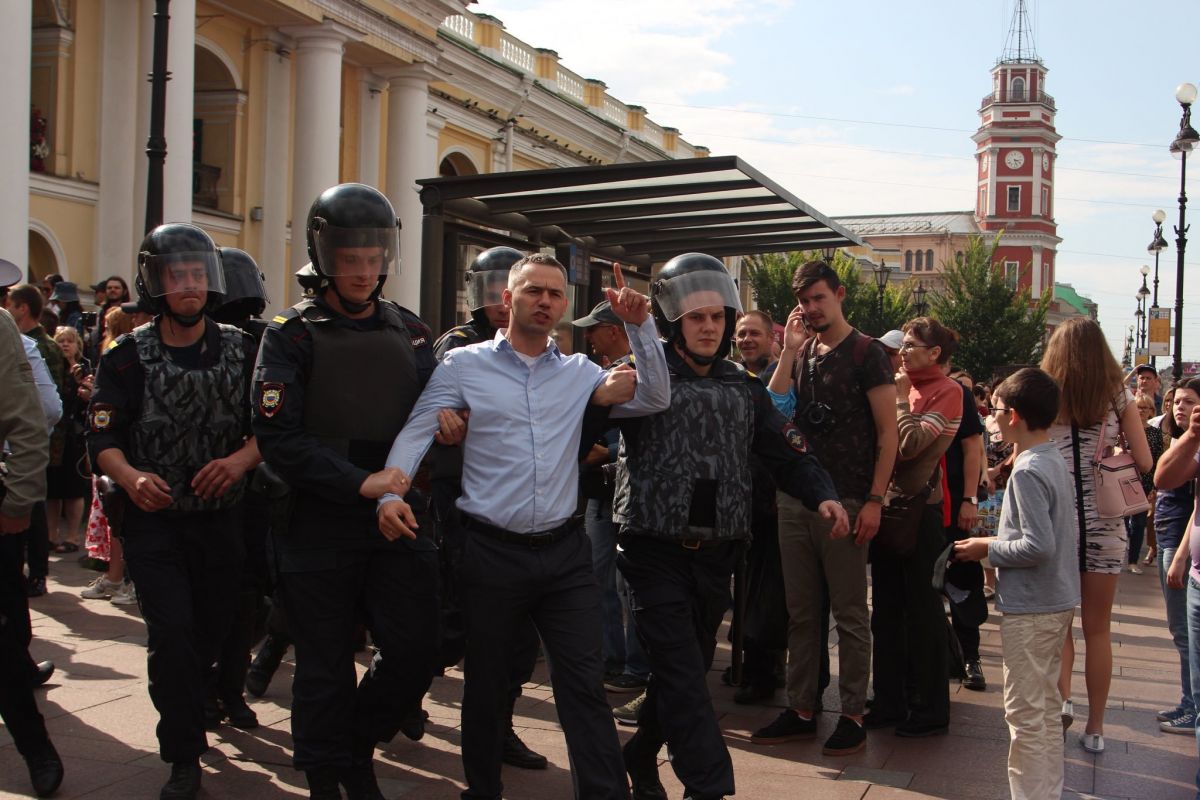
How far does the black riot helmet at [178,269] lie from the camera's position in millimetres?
4902

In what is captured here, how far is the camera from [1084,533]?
5594mm

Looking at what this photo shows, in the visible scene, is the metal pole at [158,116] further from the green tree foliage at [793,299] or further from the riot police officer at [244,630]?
the green tree foliage at [793,299]

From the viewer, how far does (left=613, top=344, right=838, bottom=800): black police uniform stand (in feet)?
14.4

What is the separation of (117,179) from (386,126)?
7461mm

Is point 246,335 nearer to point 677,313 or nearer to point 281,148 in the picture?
point 677,313

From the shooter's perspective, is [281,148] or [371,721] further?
[281,148]

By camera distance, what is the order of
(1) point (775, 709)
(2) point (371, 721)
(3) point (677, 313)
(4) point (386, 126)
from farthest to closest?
1. (4) point (386, 126)
2. (1) point (775, 709)
3. (3) point (677, 313)
4. (2) point (371, 721)

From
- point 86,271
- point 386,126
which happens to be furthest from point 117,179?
point 386,126

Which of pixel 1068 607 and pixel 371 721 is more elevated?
pixel 1068 607

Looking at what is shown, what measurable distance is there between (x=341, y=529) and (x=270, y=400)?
0.50 m

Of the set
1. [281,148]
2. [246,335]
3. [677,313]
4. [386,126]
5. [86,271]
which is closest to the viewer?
[677,313]

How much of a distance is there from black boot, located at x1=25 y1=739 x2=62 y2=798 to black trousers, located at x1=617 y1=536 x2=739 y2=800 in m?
2.11

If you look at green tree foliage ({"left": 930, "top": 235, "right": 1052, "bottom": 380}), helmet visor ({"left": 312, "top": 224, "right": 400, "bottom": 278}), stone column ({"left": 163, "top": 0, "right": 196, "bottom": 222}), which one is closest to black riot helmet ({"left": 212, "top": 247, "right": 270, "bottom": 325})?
helmet visor ({"left": 312, "top": 224, "right": 400, "bottom": 278})

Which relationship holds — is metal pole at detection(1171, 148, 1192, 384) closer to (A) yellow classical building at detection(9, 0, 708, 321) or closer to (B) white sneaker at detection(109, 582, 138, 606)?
(A) yellow classical building at detection(9, 0, 708, 321)
